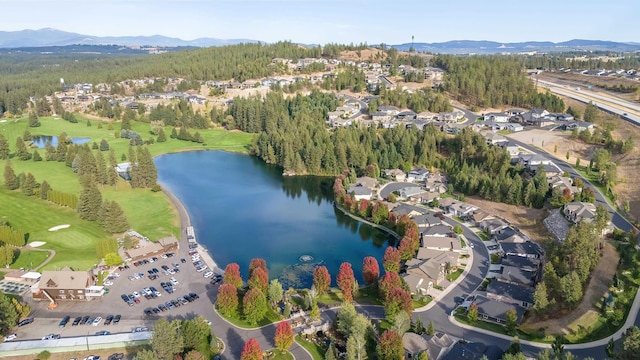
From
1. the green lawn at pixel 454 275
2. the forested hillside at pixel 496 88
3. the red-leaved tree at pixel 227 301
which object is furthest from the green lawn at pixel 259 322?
the forested hillside at pixel 496 88

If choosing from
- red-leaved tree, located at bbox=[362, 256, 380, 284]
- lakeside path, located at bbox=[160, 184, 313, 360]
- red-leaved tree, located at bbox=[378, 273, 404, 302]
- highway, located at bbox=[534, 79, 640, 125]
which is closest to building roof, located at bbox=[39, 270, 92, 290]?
lakeside path, located at bbox=[160, 184, 313, 360]

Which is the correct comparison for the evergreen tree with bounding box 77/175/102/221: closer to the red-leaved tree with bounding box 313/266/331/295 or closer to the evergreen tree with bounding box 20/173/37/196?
the evergreen tree with bounding box 20/173/37/196

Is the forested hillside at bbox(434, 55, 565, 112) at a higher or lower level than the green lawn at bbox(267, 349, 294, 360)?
higher

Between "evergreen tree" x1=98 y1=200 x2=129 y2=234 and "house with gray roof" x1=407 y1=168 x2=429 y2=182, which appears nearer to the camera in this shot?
"evergreen tree" x1=98 y1=200 x2=129 y2=234

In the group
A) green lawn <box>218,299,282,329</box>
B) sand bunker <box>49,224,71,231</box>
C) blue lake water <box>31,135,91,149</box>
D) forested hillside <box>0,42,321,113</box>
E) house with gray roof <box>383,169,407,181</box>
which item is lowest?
green lawn <box>218,299,282,329</box>

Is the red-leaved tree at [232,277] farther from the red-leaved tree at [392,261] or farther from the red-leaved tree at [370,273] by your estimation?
the red-leaved tree at [392,261]

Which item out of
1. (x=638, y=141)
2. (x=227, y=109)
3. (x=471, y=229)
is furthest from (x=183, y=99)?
(x=638, y=141)

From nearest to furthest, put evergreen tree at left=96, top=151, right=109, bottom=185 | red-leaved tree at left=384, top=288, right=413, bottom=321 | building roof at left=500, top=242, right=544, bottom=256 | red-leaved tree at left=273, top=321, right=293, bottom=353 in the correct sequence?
red-leaved tree at left=273, top=321, right=293, bottom=353 → red-leaved tree at left=384, top=288, right=413, bottom=321 → building roof at left=500, top=242, right=544, bottom=256 → evergreen tree at left=96, top=151, right=109, bottom=185
